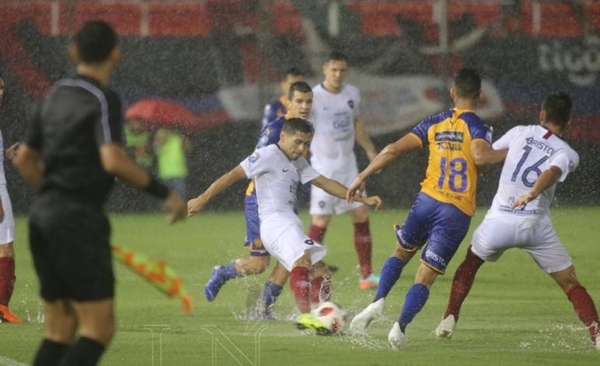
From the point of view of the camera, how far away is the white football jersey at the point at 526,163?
29.7ft

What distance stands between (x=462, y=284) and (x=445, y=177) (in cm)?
74

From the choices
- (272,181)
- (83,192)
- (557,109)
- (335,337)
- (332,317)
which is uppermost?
(557,109)

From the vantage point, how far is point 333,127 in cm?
1383

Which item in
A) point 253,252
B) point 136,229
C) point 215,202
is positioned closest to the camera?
point 253,252

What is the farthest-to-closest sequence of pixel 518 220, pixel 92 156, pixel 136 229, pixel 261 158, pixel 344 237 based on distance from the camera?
pixel 136 229
pixel 344 237
pixel 261 158
pixel 518 220
pixel 92 156

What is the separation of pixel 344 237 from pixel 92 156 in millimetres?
11523

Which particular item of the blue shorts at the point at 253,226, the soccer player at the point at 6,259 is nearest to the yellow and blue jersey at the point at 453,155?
the blue shorts at the point at 253,226

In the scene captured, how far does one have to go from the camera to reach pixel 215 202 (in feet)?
67.5

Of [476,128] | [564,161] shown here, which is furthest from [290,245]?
[564,161]

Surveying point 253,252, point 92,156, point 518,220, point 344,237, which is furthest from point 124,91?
point 92,156

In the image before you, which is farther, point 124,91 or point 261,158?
point 124,91

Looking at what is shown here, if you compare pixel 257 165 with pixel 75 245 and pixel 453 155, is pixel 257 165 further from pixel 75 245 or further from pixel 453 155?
pixel 75 245

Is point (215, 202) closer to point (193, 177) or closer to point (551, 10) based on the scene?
point (193, 177)

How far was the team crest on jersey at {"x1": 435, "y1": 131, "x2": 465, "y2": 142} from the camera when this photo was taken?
30.0 ft
